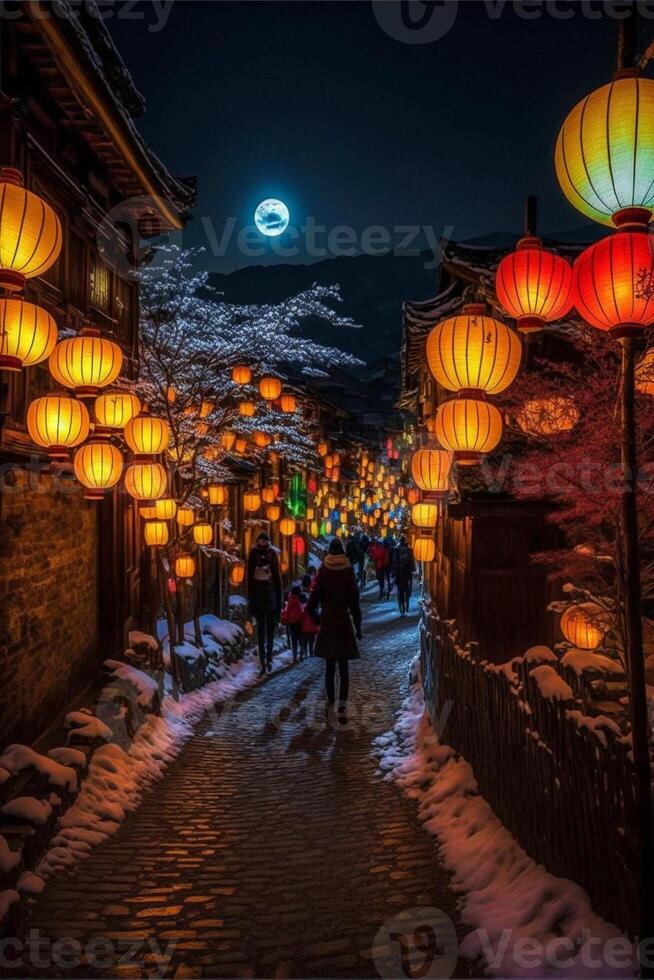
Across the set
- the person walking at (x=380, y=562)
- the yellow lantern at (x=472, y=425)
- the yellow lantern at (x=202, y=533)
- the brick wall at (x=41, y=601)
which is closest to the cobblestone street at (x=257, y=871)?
the brick wall at (x=41, y=601)

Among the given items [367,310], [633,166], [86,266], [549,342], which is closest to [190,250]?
[86,266]

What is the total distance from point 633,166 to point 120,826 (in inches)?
Result: 307

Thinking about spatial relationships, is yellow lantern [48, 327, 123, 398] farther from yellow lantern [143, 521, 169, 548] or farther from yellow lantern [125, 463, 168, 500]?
yellow lantern [143, 521, 169, 548]

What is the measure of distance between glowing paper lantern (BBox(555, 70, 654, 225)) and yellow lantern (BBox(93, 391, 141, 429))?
24.4 ft

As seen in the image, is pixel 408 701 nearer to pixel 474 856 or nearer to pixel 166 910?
pixel 474 856

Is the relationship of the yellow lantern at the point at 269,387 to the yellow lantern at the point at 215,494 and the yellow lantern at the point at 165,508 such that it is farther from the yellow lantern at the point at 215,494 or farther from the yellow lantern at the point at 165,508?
the yellow lantern at the point at 165,508

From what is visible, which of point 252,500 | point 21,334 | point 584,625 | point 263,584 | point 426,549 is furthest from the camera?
point 252,500

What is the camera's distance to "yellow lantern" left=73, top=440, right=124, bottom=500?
985 centimetres

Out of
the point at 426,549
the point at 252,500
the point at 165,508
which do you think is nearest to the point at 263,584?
the point at 165,508

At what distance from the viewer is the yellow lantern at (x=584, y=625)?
34.8 ft

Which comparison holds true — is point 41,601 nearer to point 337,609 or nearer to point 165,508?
point 165,508

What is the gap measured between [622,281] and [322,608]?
7.51 meters

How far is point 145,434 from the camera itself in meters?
11.0

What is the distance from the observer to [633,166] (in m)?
4.49
